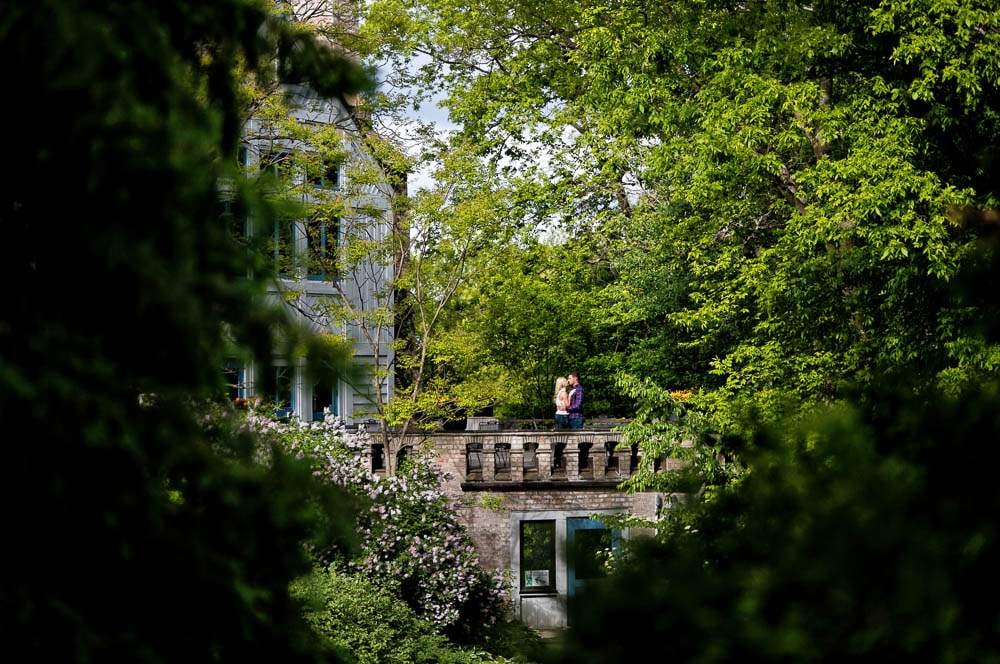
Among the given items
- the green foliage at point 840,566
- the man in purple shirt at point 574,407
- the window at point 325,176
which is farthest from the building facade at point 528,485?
the green foliage at point 840,566

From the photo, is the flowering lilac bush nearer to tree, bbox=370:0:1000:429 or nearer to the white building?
the white building

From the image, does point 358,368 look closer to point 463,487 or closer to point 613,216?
point 463,487

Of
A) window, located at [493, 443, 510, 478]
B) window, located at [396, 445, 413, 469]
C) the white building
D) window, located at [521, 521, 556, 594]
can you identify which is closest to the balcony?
window, located at [493, 443, 510, 478]

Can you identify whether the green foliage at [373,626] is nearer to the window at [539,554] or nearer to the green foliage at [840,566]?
the window at [539,554]

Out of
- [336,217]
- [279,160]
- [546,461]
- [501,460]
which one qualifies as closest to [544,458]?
[546,461]

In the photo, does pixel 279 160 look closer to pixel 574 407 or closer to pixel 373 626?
pixel 373 626

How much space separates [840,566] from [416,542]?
17888 millimetres

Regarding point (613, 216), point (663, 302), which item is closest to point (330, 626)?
point (663, 302)

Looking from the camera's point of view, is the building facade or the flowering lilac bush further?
the building facade

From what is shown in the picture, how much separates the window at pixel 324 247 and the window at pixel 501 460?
212 inches

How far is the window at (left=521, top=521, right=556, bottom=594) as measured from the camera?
89.2 feet

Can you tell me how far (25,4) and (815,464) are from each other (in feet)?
6.94

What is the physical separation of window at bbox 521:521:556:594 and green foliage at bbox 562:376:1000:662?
23348 mm

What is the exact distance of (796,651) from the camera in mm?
2293
